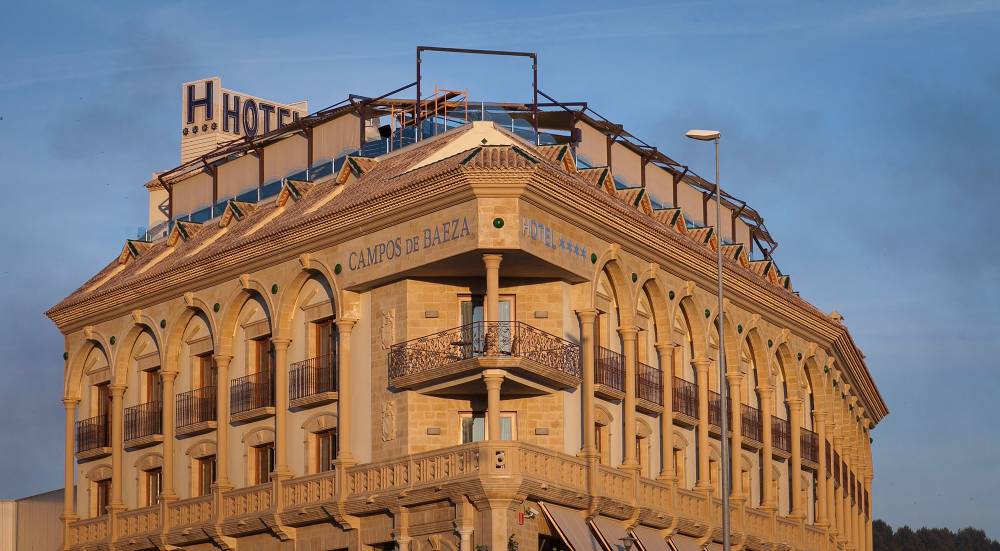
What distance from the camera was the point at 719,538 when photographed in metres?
61.6

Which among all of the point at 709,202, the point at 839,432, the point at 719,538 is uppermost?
the point at 709,202

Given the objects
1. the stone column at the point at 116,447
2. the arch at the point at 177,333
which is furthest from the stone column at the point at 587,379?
the stone column at the point at 116,447

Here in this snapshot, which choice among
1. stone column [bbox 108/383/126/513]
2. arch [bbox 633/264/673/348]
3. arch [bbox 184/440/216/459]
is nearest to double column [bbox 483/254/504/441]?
arch [bbox 633/264/673/348]

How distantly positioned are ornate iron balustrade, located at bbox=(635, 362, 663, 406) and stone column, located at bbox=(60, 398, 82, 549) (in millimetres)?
21690

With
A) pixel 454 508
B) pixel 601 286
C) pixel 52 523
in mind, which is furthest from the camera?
pixel 52 523

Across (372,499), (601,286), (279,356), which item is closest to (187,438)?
(279,356)

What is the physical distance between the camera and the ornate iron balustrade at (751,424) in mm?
65688

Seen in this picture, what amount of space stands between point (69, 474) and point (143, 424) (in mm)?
4787

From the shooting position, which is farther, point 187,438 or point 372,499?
point 187,438

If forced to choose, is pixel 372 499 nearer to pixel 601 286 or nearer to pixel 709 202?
pixel 601 286

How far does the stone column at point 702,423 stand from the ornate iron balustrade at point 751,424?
3.58 m

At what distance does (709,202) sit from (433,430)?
24.0m

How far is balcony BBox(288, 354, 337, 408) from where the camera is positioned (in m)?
56.7

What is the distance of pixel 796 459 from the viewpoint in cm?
6881
